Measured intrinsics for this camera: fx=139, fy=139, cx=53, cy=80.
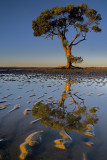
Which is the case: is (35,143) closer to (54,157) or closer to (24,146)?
(24,146)

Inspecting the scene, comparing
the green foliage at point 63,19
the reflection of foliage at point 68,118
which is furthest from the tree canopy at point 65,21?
the reflection of foliage at point 68,118

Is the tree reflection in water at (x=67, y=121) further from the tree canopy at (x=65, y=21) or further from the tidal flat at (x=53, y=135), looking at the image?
the tree canopy at (x=65, y=21)

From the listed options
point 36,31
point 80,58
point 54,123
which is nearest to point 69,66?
point 80,58

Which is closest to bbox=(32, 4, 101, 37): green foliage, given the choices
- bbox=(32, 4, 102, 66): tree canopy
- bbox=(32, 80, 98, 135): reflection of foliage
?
bbox=(32, 4, 102, 66): tree canopy

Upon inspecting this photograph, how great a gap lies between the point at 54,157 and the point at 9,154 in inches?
15.6

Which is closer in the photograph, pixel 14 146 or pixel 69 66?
pixel 14 146

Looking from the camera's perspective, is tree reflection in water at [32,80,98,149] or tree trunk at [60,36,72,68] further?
tree trunk at [60,36,72,68]

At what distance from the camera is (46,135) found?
1568 millimetres

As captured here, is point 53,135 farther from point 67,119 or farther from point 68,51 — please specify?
point 68,51

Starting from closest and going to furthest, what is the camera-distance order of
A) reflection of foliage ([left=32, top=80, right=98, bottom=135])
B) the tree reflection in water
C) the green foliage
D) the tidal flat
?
the tidal flat → the tree reflection in water → reflection of foliage ([left=32, top=80, right=98, bottom=135]) → the green foliage

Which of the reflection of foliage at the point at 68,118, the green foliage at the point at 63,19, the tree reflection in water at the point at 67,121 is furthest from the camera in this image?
the green foliage at the point at 63,19

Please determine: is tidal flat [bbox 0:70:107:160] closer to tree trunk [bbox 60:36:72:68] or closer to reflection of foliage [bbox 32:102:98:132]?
reflection of foliage [bbox 32:102:98:132]

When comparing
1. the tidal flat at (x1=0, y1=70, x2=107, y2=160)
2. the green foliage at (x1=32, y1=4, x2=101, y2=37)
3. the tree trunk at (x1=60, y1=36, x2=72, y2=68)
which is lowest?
the tidal flat at (x1=0, y1=70, x2=107, y2=160)

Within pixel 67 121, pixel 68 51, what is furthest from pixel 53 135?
pixel 68 51
